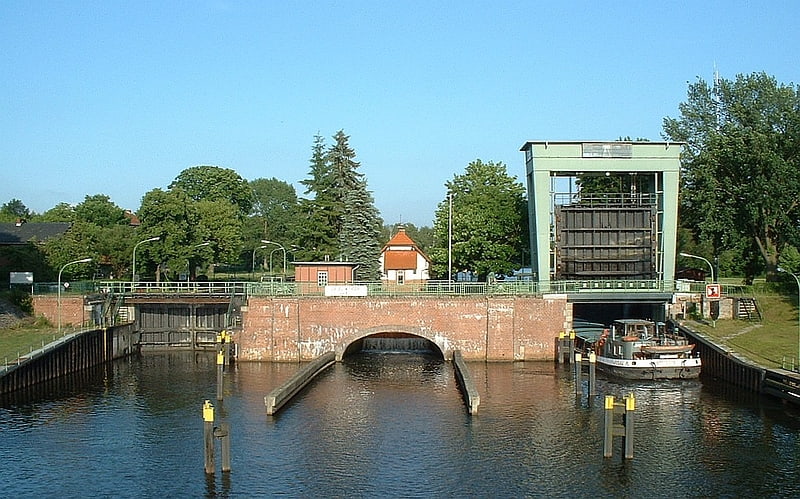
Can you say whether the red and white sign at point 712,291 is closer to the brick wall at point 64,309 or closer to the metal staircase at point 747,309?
the metal staircase at point 747,309

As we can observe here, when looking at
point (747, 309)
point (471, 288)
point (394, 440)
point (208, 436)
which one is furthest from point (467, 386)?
point (747, 309)

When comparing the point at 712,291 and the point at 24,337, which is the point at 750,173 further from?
the point at 24,337

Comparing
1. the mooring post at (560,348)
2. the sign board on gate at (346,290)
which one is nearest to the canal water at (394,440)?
the mooring post at (560,348)

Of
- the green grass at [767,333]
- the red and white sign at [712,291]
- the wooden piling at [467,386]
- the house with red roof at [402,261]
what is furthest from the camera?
the house with red roof at [402,261]

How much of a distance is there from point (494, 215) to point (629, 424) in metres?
30.8

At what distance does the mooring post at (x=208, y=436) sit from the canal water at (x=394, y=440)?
0.44 meters

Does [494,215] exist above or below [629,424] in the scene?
above

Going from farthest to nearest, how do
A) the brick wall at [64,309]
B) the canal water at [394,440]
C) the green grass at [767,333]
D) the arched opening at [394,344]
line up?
the arched opening at [394,344]
the brick wall at [64,309]
the green grass at [767,333]
the canal water at [394,440]

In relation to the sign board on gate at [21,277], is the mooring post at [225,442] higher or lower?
lower

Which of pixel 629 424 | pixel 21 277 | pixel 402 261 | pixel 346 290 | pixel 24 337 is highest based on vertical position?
pixel 402 261

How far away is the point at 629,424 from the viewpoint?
22828 mm

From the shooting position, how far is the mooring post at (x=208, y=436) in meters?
21.3

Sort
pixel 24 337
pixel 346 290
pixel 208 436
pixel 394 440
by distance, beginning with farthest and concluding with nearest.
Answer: pixel 346 290
pixel 24 337
pixel 394 440
pixel 208 436

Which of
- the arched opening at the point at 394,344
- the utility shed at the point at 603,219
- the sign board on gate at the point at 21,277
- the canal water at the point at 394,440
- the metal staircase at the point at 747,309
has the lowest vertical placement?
the canal water at the point at 394,440
